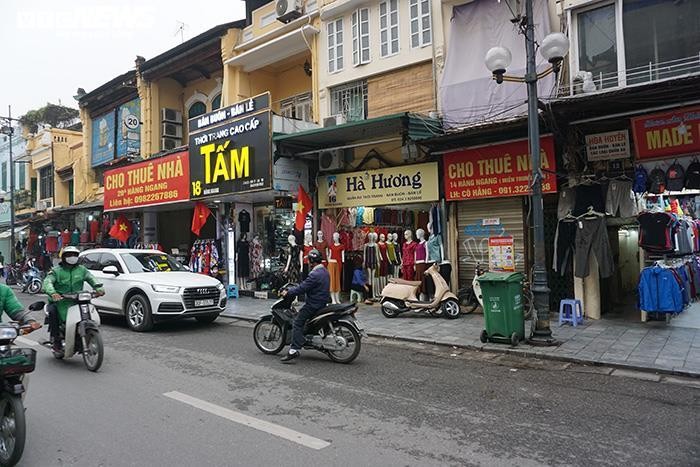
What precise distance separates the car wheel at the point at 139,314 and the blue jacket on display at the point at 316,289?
4.27 metres

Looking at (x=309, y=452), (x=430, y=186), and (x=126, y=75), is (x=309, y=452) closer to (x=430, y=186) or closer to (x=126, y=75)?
(x=430, y=186)

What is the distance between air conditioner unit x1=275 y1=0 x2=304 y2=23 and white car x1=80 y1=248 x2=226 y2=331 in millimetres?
8654

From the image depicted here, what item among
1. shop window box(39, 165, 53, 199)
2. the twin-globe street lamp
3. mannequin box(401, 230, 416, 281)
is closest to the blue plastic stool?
the twin-globe street lamp

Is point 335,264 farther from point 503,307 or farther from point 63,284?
point 63,284

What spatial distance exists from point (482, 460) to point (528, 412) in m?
1.46

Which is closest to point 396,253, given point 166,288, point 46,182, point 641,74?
point 166,288

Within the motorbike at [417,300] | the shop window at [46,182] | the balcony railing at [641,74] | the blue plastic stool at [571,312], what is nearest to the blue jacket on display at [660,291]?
the blue plastic stool at [571,312]

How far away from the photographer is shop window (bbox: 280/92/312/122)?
55.8 ft

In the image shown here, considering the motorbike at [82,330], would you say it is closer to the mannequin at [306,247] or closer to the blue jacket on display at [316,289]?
the blue jacket on display at [316,289]

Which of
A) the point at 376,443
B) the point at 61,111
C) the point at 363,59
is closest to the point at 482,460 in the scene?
the point at 376,443

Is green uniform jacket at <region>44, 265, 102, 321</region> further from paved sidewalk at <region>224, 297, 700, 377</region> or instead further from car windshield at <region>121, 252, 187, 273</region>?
paved sidewalk at <region>224, 297, 700, 377</region>

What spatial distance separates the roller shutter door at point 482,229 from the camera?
1141 cm

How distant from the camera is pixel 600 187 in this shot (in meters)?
10.1

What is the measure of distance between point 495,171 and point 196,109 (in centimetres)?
1490
